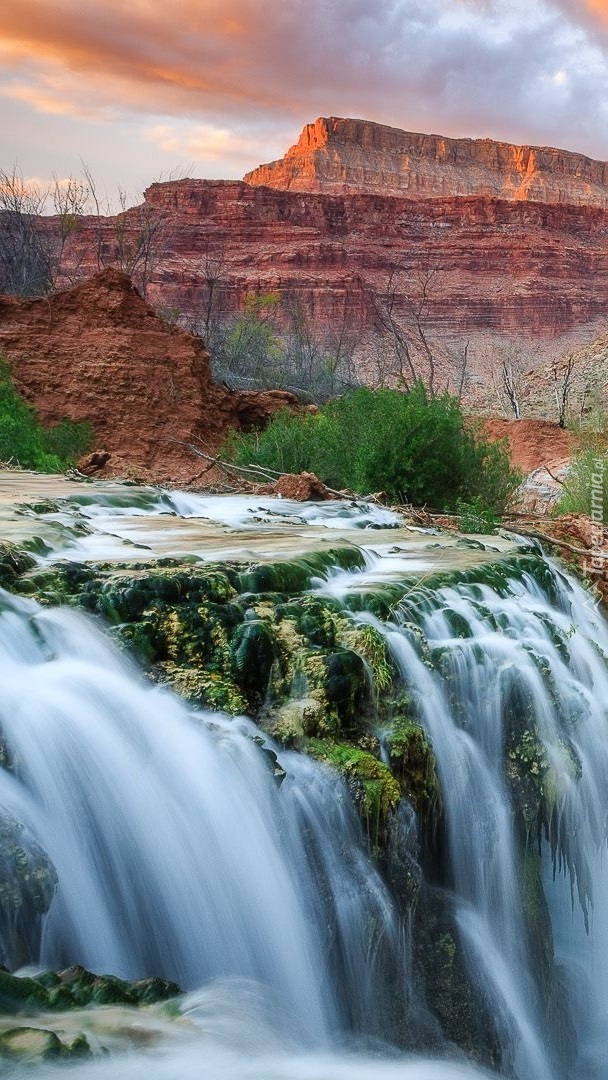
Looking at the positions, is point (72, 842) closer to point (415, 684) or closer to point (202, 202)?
point (415, 684)

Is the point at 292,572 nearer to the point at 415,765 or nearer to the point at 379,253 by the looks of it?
the point at 415,765

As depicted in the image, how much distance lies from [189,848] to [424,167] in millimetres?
147684

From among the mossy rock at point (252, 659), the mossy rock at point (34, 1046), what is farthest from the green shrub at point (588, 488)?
the mossy rock at point (34, 1046)

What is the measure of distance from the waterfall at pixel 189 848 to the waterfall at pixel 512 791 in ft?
2.90

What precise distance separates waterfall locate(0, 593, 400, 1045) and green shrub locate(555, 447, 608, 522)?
8843 mm

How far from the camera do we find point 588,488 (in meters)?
13.0

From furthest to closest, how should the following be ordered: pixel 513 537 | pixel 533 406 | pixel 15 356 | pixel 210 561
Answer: pixel 533 406
pixel 15 356
pixel 513 537
pixel 210 561

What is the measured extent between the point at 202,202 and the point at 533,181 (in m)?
78.3

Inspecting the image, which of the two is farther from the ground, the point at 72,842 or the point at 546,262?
the point at 546,262

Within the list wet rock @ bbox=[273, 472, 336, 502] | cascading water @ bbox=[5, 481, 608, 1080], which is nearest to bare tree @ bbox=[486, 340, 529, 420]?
wet rock @ bbox=[273, 472, 336, 502]

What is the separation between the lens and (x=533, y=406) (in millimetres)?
38344

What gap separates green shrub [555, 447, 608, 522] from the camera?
12680 millimetres

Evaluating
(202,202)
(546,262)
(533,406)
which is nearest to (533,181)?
(546,262)

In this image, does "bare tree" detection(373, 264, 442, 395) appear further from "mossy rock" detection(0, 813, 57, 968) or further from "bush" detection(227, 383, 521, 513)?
"mossy rock" detection(0, 813, 57, 968)
